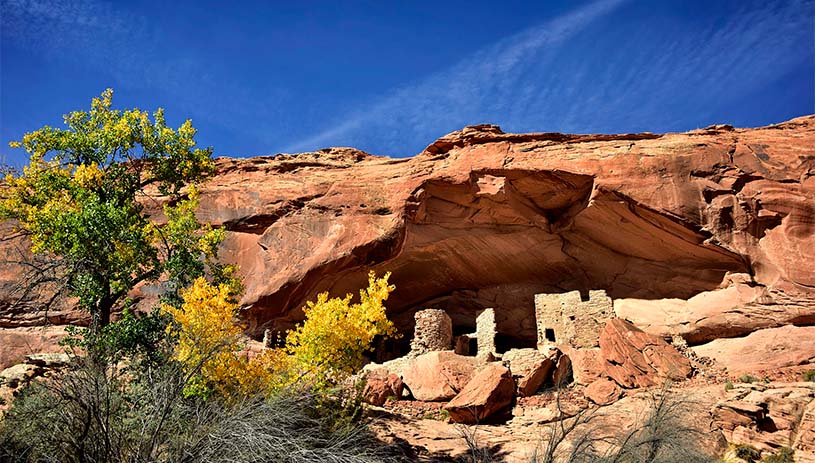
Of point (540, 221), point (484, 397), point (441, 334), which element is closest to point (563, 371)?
point (484, 397)

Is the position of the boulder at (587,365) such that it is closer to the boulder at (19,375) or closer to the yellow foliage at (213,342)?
the yellow foliage at (213,342)

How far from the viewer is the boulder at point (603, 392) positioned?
13.2m

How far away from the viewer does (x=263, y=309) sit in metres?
17.5

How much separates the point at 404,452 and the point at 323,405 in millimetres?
1827

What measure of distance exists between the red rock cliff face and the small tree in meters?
5.48

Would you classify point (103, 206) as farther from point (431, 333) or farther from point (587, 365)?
point (587, 365)

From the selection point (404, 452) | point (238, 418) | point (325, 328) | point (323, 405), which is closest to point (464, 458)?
point (404, 452)

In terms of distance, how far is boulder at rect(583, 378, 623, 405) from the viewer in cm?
1325

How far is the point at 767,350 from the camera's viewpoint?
14.5 meters

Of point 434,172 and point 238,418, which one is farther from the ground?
point 434,172

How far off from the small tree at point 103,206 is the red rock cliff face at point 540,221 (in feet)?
18.0

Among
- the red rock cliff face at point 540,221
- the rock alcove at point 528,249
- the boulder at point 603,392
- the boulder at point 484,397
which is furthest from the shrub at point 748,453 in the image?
the rock alcove at point 528,249

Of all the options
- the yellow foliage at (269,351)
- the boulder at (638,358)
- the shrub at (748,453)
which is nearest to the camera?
the yellow foliage at (269,351)

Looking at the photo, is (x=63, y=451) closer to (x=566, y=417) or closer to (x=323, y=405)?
(x=323, y=405)
